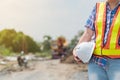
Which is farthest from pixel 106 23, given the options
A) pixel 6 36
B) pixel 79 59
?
pixel 6 36

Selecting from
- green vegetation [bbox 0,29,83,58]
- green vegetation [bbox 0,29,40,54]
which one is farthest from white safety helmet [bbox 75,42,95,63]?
green vegetation [bbox 0,29,40,54]

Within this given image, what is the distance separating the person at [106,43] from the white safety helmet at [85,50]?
3 cm

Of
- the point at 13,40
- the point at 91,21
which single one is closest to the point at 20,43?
the point at 13,40

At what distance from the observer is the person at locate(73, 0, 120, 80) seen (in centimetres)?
342

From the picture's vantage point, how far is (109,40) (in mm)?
3463

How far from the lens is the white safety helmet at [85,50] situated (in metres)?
3.49

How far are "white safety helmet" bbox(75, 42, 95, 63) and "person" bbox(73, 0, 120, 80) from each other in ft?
0.10

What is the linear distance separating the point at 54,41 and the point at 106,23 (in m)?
23.8

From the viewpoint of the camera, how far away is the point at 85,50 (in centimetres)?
352

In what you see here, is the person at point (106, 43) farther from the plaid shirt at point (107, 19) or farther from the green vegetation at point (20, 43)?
the green vegetation at point (20, 43)

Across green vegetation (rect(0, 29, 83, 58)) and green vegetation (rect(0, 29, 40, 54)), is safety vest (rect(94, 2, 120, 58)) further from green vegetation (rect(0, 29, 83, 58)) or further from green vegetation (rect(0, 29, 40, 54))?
green vegetation (rect(0, 29, 40, 54))

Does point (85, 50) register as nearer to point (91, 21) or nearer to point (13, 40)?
point (91, 21)

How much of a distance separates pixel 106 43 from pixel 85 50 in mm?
156

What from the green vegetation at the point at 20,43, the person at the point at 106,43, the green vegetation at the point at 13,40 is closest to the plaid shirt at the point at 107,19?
the person at the point at 106,43
